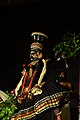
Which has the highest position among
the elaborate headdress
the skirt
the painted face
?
the elaborate headdress

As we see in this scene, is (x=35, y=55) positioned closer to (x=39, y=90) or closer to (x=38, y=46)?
(x=38, y=46)

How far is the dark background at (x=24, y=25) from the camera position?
2.82 meters

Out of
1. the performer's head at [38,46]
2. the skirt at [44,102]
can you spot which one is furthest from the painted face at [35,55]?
the skirt at [44,102]

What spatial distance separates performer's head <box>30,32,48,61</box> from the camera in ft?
9.02

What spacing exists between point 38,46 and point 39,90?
1.11 feet

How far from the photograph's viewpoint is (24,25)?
2.95m

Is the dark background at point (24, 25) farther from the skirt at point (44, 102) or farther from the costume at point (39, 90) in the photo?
the skirt at point (44, 102)

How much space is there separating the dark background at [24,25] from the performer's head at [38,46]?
56 millimetres

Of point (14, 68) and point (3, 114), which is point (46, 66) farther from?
point (3, 114)

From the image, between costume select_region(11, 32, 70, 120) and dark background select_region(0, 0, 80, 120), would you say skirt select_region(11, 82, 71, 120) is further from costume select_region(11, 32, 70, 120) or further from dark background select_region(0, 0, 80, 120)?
dark background select_region(0, 0, 80, 120)

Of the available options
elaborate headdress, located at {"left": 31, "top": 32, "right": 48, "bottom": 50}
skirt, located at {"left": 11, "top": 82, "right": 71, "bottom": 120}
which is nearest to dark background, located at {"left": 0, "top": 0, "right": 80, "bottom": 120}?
elaborate headdress, located at {"left": 31, "top": 32, "right": 48, "bottom": 50}

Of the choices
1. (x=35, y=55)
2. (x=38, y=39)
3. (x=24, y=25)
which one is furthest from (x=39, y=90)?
(x=24, y=25)

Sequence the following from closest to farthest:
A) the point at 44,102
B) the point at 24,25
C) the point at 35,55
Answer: the point at 44,102, the point at 35,55, the point at 24,25

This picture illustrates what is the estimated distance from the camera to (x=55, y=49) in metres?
2.78
